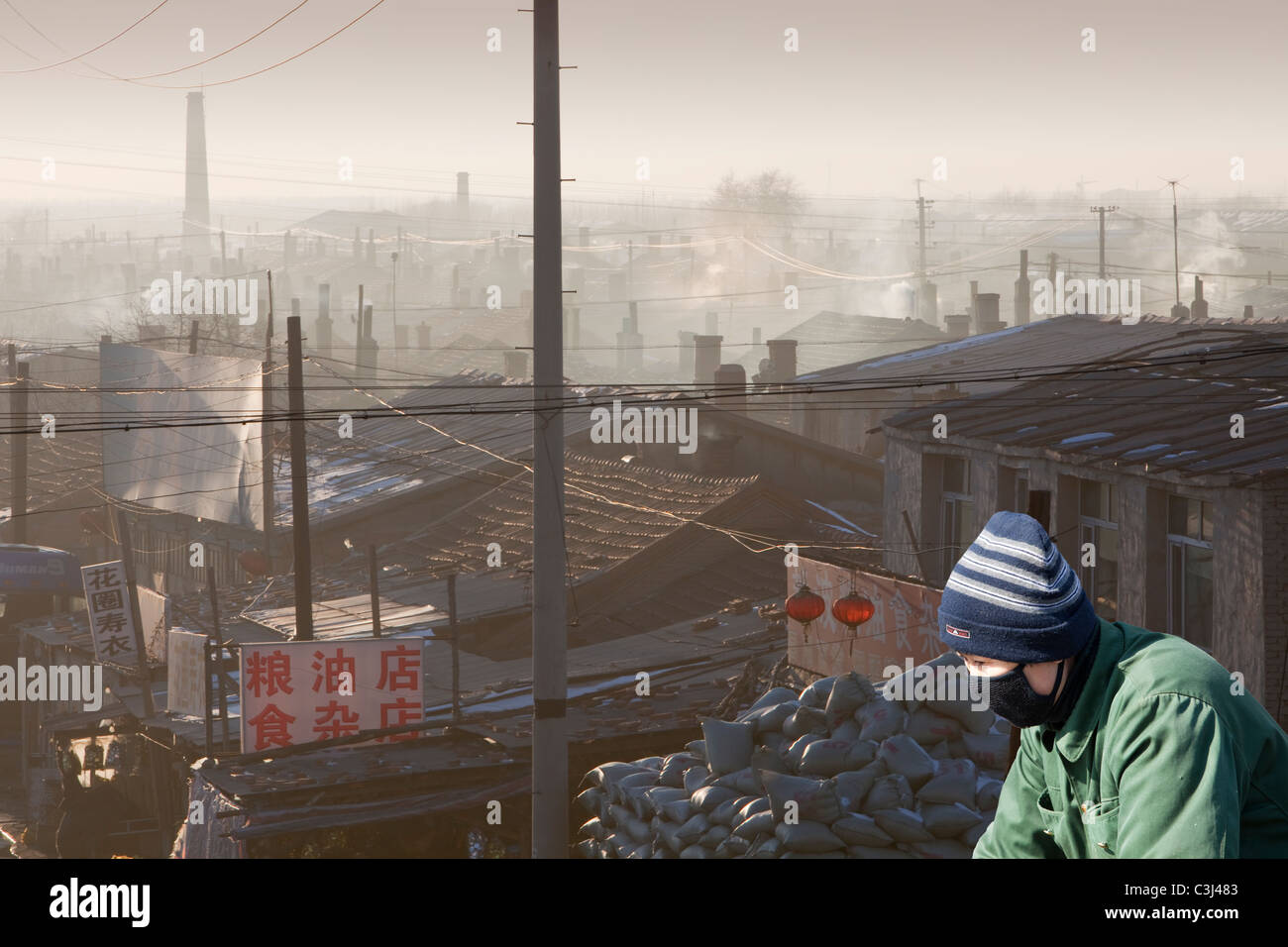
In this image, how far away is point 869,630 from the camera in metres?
19.1

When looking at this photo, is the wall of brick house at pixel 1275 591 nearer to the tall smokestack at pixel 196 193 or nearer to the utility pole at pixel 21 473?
the utility pole at pixel 21 473

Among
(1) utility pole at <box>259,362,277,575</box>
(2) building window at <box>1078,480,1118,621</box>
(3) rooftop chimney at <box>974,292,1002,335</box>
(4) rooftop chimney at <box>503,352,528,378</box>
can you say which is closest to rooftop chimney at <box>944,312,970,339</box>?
(3) rooftop chimney at <box>974,292,1002,335</box>

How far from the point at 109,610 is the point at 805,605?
16.0 meters

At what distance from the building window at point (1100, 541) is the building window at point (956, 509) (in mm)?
2944

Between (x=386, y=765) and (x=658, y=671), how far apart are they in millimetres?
5632

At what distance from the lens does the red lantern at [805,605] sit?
1825 centimetres

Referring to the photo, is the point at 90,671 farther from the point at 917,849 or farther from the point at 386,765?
the point at 917,849

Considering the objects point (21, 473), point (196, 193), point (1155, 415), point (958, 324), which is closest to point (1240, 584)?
point (1155, 415)

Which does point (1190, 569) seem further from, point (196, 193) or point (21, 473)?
point (196, 193)

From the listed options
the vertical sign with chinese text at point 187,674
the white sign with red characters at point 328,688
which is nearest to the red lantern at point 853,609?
the white sign with red characters at point 328,688

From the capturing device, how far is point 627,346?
10725 cm

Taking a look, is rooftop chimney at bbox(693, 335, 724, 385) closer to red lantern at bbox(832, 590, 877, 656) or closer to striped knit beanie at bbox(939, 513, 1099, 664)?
red lantern at bbox(832, 590, 877, 656)

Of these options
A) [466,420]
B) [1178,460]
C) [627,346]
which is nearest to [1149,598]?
[1178,460]
